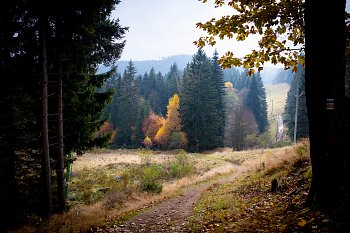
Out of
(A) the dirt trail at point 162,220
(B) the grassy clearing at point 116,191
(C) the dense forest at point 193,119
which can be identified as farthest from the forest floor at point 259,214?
(C) the dense forest at point 193,119

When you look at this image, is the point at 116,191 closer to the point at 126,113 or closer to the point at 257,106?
the point at 126,113

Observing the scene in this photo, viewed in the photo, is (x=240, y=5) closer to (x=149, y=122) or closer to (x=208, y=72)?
(x=208, y=72)

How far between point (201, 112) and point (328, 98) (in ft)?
147

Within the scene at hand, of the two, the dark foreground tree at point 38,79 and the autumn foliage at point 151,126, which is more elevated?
the dark foreground tree at point 38,79

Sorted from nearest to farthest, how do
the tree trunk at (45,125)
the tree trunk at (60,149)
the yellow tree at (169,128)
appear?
the tree trunk at (45,125), the tree trunk at (60,149), the yellow tree at (169,128)

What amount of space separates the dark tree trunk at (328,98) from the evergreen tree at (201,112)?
4440 centimetres

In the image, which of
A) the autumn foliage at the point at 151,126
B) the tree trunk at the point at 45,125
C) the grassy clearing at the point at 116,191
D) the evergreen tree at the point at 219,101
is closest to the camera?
the grassy clearing at the point at 116,191

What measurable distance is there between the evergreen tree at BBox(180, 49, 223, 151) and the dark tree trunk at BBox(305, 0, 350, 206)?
1748 inches

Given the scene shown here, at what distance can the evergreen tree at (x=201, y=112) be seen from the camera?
5006 centimetres

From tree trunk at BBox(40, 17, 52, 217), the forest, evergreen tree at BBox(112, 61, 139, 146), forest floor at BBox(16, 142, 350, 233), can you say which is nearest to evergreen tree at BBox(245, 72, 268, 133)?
evergreen tree at BBox(112, 61, 139, 146)

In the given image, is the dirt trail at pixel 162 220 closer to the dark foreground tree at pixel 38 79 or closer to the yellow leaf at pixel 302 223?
the yellow leaf at pixel 302 223

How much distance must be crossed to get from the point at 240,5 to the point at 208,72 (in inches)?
1852

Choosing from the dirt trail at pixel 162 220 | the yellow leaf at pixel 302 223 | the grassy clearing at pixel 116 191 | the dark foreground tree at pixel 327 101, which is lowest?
the grassy clearing at pixel 116 191

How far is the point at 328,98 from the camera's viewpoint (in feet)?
17.5
